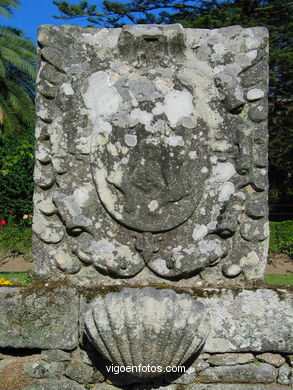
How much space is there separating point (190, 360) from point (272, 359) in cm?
Result: 46

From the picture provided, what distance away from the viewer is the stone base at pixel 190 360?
2.67 m

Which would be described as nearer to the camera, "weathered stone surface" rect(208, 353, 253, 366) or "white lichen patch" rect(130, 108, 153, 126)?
"weathered stone surface" rect(208, 353, 253, 366)

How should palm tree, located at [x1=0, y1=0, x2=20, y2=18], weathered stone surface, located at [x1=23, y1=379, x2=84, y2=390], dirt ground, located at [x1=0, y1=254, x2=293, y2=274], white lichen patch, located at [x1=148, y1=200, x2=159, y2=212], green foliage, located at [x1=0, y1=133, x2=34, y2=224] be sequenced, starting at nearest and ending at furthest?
weathered stone surface, located at [x1=23, y1=379, x2=84, y2=390], white lichen patch, located at [x1=148, y1=200, x2=159, y2=212], dirt ground, located at [x1=0, y1=254, x2=293, y2=274], green foliage, located at [x1=0, y1=133, x2=34, y2=224], palm tree, located at [x1=0, y1=0, x2=20, y2=18]

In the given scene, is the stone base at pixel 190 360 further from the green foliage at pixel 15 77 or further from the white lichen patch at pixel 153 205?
the green foliage at pixel 15 77

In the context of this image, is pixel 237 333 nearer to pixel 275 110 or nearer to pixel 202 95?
pixel 202 95

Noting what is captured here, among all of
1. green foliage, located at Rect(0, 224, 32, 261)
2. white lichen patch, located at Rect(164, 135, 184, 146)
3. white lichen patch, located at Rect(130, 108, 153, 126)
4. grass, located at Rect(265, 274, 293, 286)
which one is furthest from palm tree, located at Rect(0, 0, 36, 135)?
white lichen patch, located at Rect(164, 135, 184, 146)

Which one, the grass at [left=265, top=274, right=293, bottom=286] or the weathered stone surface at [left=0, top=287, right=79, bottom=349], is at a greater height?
the weathered stone surface at [left=0, top=287, right=79, bottom=349]

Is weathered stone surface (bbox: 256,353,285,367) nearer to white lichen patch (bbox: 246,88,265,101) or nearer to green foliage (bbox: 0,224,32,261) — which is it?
white lichen patch (bbox: 246,88,265,101)

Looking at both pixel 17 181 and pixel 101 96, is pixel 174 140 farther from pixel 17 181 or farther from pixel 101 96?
pixel 17 181

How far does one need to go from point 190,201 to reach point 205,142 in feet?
1.19

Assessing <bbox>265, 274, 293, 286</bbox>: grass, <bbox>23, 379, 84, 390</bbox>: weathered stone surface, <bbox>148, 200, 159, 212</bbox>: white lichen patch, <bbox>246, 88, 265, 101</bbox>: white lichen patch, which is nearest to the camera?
<bbox>23, 379, 84, 390</bbox>: weathered stone surface

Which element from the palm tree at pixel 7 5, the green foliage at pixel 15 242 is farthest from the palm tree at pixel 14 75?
the green foliage at pixel 15 242

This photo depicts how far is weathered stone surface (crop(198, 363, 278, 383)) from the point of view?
8.75 ft

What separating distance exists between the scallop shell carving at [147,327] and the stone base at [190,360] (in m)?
0.24
